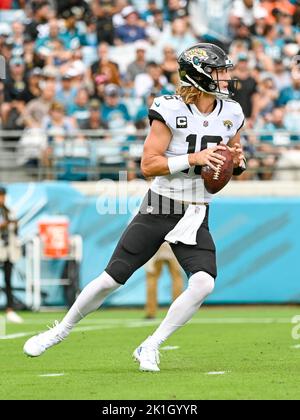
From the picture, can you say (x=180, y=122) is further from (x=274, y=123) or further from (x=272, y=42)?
(x=272, y=42)

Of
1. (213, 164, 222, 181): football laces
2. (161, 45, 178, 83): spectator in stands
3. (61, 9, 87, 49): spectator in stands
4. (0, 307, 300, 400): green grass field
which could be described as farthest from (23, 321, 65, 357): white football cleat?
(61, 9, 87, 49): spectator in stands

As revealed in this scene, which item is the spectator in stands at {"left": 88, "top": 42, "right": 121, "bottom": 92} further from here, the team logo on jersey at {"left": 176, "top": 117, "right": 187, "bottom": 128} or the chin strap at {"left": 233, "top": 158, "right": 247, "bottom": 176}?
the team logo on jersey at {"left": 176, "top": 117, "right": 187, "bottom": 128}

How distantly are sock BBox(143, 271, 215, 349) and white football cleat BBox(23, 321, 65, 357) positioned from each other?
63cm

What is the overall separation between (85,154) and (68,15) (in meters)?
4.18

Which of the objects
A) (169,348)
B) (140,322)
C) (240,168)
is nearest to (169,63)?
(140,322)

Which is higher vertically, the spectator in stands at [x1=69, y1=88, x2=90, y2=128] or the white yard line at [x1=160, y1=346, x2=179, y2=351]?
the spectator in stands at [x1=69, y1=88, x2=90, y2=128]

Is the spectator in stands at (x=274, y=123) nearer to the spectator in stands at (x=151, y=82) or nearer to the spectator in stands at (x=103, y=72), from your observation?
the spectator in stands at (x=151, y=82)

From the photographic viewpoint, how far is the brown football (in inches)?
282

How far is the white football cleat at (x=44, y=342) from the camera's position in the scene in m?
7.47

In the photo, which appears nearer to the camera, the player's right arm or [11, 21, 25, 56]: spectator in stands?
the player's right arm

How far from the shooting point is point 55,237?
14602 millimetres

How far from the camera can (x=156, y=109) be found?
7.29 metres

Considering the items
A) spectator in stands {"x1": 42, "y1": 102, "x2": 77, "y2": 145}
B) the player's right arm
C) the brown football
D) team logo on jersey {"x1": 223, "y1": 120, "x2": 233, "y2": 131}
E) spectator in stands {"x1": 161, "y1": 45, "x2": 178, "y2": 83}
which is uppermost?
spectator in stands {"x1": 161, "y1": 45, "x2": 178, "y2": 83}
